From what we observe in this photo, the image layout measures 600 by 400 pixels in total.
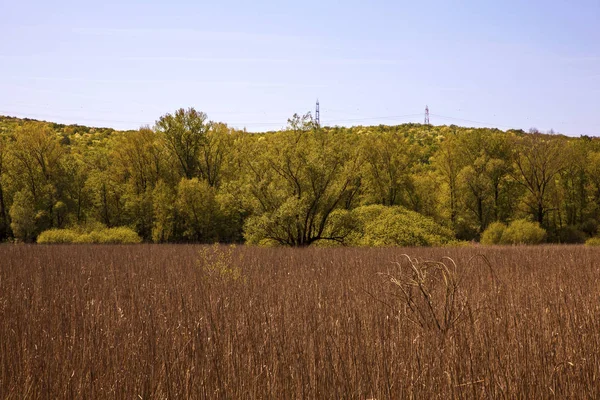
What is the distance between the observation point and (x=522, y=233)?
35.4m

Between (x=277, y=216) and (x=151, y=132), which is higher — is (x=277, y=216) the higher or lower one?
the lower one

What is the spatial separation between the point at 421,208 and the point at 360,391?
3662cm

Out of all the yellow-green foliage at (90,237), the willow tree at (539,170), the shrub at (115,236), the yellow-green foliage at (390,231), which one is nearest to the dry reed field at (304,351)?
the yellow-green foliage at (390,231)

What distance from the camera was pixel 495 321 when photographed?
6402 mm

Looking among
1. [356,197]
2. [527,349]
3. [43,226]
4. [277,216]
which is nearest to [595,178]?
[356,197]

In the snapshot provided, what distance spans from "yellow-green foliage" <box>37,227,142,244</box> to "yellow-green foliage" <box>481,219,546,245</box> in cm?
2169

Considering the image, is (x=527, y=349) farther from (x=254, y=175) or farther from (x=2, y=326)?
(x=254, y=175)

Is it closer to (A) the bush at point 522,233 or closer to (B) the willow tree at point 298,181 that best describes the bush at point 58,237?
(B) the willow tree at point 298,181

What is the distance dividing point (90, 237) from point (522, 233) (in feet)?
85.6

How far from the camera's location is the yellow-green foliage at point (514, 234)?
3516 centimetres

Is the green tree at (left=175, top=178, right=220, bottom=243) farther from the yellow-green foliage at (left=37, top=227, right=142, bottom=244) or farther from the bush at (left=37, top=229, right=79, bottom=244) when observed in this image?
the bush at (left=37, top=229, right=79, bottom=244)

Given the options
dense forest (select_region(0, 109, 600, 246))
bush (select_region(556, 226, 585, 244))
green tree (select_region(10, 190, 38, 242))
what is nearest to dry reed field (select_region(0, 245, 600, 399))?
dense forest (select_region(0, 109, 600, 246))

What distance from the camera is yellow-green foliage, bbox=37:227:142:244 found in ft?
102

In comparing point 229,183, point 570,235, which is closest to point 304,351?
point 229,183
